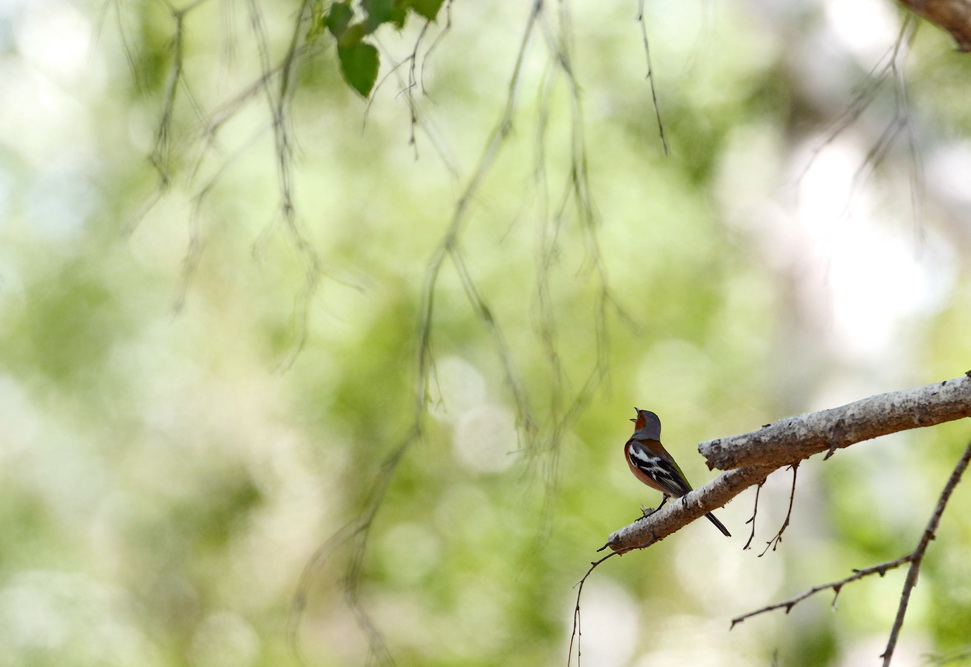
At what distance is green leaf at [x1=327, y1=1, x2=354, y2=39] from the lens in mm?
1836

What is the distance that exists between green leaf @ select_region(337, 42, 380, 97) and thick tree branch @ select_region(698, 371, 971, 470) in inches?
40.4

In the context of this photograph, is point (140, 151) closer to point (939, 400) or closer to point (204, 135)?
point (204, 135)

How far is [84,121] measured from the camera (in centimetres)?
1123

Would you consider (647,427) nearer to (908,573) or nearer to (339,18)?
(908,573)

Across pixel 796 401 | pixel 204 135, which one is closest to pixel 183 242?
pixel 796 401

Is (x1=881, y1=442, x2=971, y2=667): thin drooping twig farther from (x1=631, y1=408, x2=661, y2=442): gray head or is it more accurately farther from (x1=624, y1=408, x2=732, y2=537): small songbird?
(x1=631, y1=408, x2=661, y2=442): gray head

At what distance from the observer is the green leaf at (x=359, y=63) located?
6.25ft

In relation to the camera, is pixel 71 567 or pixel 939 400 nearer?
pixel 939 400

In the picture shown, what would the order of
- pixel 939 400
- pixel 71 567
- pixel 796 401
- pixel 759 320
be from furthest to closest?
pixel 759 320 → pixel 71 567 → pixel 796 401 → pixel 939 400

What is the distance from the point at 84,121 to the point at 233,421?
13.7 ft

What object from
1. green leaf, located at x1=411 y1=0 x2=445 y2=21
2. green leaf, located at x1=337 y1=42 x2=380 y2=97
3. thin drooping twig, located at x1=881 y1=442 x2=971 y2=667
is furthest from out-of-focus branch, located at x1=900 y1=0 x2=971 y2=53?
green leaf, located at x1=337 y1=42 x2=380 y2=97

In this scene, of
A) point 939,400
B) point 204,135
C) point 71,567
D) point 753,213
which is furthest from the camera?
point 71,567

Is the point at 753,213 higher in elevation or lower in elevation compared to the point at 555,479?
higher

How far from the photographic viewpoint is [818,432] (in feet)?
5.72
